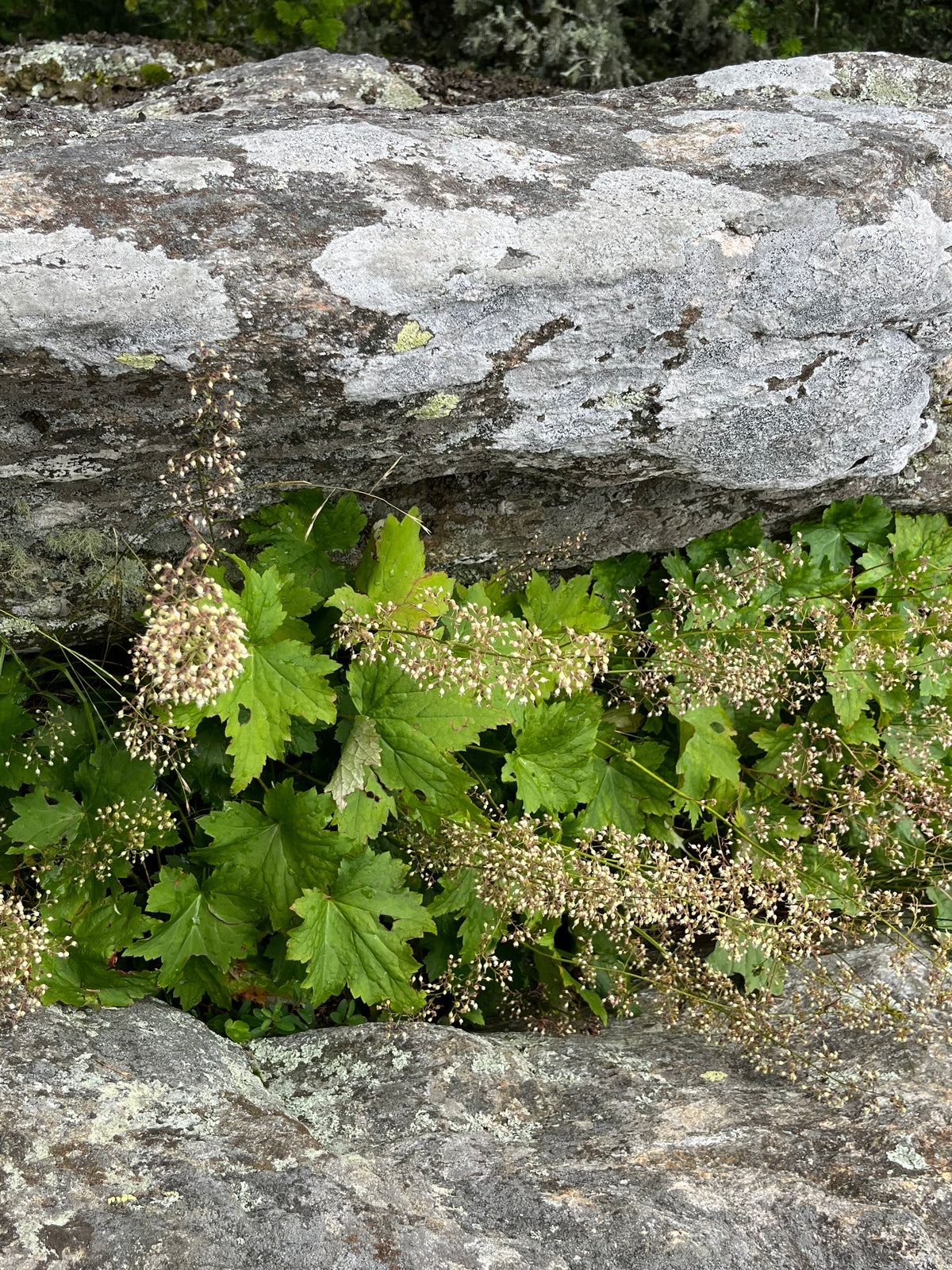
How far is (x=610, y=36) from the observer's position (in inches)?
195

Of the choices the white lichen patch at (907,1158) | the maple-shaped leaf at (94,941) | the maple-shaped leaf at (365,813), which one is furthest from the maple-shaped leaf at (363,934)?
the white lichen patch at (907,1158)

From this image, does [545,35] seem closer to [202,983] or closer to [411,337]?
[411,337]

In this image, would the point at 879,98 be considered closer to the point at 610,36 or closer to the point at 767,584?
the point at 767,584

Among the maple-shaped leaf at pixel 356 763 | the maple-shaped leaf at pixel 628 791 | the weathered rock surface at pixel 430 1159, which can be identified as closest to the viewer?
the weathered rock surface at pixel 430 1159

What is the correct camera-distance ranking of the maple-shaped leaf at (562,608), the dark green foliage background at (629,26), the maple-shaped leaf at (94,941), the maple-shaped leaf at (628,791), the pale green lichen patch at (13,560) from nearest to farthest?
the pale green lichen patch at (13,560), the maple-shaped leaf at (94,941), the maple-shaped leaf at (562,608), the maple-shaped leaf at (628,791), the dark green foliage background at (629,26)

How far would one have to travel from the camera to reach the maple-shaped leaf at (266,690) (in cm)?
313

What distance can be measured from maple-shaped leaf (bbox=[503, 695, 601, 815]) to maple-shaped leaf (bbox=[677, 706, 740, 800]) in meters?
0.54

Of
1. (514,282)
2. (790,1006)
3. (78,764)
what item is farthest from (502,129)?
(790,1006)

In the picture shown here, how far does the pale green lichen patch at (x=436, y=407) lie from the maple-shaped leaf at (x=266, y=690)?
0.74m

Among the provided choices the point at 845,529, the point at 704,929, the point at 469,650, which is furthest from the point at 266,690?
the point at 845,529

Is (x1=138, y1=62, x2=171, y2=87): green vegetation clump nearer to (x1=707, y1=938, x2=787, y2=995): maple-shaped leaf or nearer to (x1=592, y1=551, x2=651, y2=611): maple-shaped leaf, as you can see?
(x1=592, y1=551, x2=651, y2=611): maple-shaped leaf

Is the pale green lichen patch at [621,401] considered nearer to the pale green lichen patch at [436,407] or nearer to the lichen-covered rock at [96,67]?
the pale green lichen patch at [436,407]

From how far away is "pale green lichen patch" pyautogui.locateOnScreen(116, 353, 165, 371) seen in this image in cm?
240

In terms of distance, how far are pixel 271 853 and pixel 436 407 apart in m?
1.77
